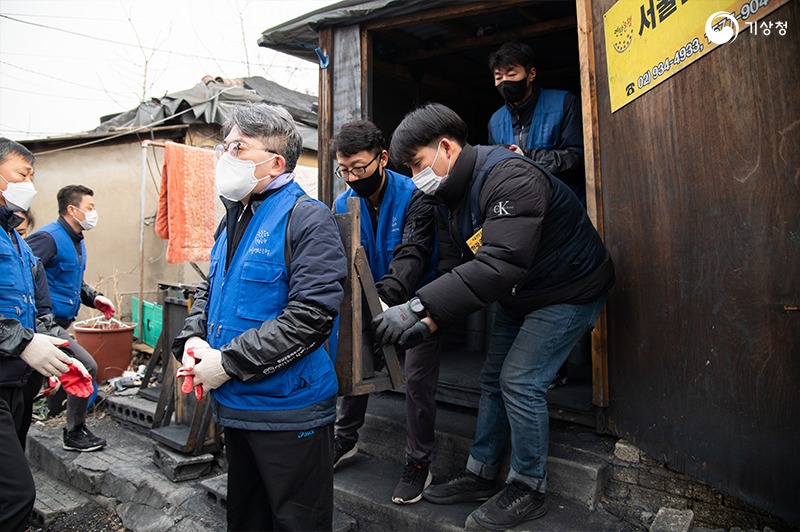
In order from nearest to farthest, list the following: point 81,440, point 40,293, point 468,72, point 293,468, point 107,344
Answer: point 293,468
point 40,293
point 81,440
point 468,72
point 107,344

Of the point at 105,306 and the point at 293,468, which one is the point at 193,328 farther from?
the point at 105,306

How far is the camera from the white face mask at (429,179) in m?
2.76

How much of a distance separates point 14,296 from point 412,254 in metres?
2.22

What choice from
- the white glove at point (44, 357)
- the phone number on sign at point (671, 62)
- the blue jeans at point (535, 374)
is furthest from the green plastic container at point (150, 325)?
the phone number on sign at point (671, 62)

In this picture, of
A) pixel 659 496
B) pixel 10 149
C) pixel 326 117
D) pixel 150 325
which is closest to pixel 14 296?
pixel 10 149

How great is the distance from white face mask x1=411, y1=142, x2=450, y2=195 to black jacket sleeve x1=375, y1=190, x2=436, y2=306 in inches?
13.5

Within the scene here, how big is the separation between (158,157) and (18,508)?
7.13 meters

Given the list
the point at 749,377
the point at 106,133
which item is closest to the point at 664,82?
the point at 749,377

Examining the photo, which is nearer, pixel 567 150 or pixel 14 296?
pixel 14 296

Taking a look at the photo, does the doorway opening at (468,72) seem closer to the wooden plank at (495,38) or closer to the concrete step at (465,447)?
the wooden plank at (495,38)

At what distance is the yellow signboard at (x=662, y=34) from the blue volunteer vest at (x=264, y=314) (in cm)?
204

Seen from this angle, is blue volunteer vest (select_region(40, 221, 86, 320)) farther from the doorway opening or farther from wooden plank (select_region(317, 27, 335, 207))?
the doorway opening

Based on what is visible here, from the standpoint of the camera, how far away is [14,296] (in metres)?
3.08

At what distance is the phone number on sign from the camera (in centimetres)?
263
